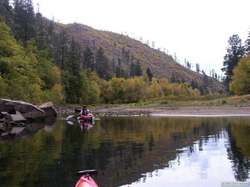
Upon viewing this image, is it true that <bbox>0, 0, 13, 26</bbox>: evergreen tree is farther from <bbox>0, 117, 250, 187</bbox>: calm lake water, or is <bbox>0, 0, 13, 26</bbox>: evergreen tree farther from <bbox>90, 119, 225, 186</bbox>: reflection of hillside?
<bbox>0, 117, 250, 187</bbox>: calm lake water

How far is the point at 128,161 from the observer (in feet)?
80.8

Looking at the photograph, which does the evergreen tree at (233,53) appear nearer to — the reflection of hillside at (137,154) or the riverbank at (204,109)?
the riverbank at (204,109)

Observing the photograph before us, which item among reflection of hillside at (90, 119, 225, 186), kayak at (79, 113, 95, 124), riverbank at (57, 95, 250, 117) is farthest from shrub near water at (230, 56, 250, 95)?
reflection of hillside at (90, 119, 225, 186)

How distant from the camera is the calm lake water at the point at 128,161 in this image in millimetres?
19375

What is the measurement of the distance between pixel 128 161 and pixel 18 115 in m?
36.6

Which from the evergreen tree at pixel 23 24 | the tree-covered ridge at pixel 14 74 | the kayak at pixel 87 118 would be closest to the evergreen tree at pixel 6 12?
the evergreen tree at pixel 23 24

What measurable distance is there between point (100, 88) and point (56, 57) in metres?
16.6

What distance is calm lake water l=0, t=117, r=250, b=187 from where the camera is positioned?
19.4m

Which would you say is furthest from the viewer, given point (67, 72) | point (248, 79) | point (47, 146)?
point (67, 72)

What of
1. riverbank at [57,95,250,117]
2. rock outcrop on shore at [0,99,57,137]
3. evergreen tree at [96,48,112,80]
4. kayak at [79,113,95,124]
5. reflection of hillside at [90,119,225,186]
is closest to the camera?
reflection of hillside at [90,119,225,186]

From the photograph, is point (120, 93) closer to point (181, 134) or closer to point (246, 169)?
point (181, 134)

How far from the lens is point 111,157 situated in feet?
86.1

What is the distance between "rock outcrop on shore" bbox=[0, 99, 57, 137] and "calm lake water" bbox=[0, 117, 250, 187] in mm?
16362

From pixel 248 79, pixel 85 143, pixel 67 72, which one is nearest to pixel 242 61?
pixel 248 79
